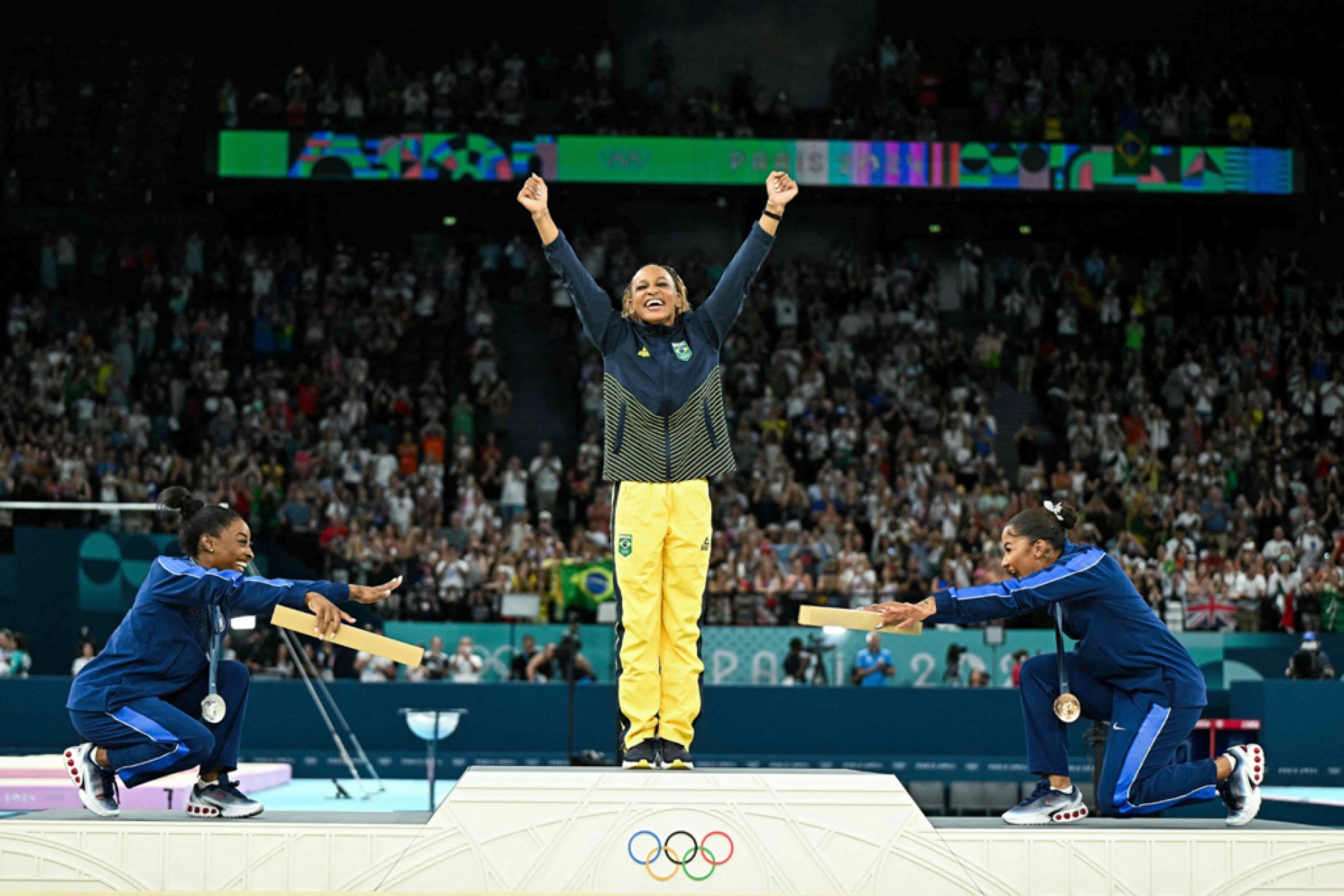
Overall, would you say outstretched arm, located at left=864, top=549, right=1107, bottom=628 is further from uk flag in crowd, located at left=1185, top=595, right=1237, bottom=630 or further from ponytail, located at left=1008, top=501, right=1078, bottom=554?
uk flag in crowd, located at left=1185, top=595, right=1237, bottom=630

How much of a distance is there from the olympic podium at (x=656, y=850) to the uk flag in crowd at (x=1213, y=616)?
481 inches

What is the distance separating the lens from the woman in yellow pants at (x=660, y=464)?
6531 mm

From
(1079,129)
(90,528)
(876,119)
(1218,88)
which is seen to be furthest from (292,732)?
(1218,88)

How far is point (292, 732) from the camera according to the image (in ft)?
55.4

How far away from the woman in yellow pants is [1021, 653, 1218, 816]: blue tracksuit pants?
5.09 ft

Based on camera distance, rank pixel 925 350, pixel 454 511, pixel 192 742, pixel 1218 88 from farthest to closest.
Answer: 1. pixel 1218 88
2. pixel 925 350
3. pixel 454 511
4. pixel 192 742

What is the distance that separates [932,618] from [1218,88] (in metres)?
25.7

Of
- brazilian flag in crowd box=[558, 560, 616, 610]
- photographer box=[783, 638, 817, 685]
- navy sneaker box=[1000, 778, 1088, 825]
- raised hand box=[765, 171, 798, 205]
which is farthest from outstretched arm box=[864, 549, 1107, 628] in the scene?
brazilian flag in crowd box=[558, 560, 616, 610]

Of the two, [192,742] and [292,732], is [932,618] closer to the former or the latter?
[192,742]

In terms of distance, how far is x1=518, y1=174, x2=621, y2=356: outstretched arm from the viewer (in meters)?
6.77

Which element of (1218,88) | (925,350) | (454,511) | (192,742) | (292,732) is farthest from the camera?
(1218,88)

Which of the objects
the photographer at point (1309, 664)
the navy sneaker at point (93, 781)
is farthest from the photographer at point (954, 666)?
the navy sneaker at point (93, 781)

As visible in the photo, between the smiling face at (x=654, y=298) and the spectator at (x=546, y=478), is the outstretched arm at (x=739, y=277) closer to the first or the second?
the smiling face at (x=654, y=298)

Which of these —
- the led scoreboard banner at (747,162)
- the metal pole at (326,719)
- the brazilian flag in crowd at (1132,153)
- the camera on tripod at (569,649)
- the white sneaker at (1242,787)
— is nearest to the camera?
the white sneaker at (1242,787)
